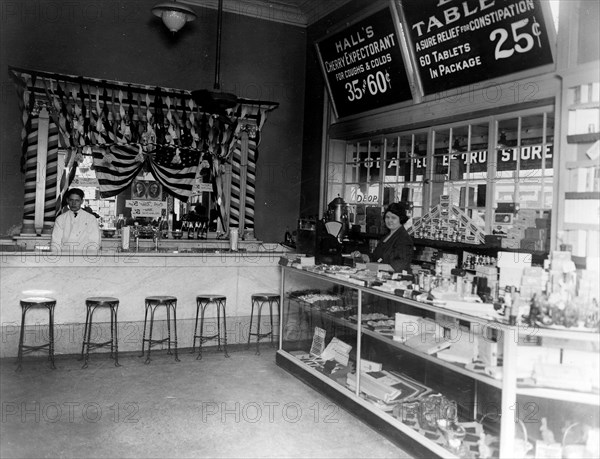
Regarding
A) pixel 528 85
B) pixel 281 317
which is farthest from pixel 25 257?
pixel 528 85

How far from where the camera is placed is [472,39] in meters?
5.07

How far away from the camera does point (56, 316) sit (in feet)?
18.9

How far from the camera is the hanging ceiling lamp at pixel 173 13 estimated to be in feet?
21.4

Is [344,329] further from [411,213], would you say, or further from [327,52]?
[327,52]

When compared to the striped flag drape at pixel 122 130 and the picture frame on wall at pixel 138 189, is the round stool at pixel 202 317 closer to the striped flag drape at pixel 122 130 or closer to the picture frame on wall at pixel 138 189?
the striped flag drape at pixel 122 130

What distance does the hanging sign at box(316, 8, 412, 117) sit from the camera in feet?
19.9

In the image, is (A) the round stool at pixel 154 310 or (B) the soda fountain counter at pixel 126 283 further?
(A) the round stool at pixel 154 310

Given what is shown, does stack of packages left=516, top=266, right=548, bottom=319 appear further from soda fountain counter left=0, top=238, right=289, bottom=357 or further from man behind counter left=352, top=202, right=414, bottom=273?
soda fountain counter left=0, top=238, right=289, bottom=357

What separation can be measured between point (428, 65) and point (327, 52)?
1.73m

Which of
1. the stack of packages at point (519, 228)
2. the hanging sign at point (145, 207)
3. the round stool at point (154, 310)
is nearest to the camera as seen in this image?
the stack of packages at point (519, 228)

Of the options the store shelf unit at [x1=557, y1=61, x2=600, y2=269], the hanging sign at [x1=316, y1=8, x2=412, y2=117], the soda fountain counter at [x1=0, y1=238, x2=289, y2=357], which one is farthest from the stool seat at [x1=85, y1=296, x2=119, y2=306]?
the store shelf unit at [x1=557, y1=61, x2=600, y2=269]

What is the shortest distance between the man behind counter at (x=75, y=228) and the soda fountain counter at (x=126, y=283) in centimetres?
24

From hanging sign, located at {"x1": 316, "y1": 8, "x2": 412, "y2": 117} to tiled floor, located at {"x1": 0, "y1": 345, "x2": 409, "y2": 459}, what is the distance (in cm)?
339

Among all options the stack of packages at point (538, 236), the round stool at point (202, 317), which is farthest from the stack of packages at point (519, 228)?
the round stool at point (202, 317)
